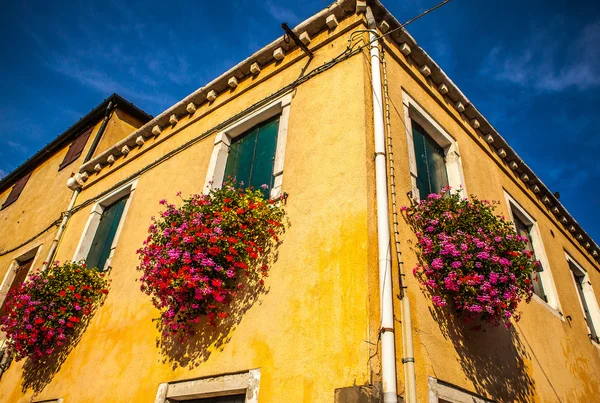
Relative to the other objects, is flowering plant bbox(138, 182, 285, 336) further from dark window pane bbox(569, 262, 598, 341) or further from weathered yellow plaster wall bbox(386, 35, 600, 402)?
dark window pane bbox(569, 262, 598, 341)

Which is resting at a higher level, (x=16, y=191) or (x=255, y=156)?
(x=16, y=191)

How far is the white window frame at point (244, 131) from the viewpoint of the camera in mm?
5844

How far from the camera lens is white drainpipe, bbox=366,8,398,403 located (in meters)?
3.55

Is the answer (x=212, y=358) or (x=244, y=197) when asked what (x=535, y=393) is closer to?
(x=212, y=358)

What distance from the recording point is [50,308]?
22.4 feet

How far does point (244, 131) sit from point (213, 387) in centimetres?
404

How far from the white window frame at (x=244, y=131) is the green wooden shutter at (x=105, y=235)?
2.76 metres

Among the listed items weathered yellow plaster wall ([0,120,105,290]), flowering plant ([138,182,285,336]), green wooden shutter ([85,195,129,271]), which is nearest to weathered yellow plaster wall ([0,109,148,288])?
weathered yellow plaster wall ([0,120,105,290])

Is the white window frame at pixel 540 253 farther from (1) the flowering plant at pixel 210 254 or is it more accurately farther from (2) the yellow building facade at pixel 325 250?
(1) the flowering plant at pixel 210 254

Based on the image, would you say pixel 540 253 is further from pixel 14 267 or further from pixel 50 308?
pixel 14 267

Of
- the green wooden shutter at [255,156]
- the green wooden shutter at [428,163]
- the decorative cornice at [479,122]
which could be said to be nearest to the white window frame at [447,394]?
the green wooden shutter at [428,163]

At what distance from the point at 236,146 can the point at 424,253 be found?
12.0ft

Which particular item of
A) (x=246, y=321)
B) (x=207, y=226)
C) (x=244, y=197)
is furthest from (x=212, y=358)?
(x=244, y=197)

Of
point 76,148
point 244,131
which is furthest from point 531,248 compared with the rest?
point 76,148
